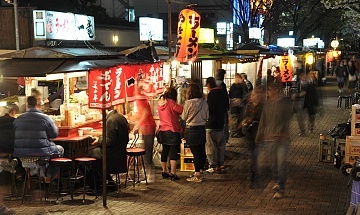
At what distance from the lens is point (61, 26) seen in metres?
13.5

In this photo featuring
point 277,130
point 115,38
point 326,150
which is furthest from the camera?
point 115,38

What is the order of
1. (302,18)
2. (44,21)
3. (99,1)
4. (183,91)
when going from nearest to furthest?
(44,21) → (183,91) → (99,1) → (302,18)

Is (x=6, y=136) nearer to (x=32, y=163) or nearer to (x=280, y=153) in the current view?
(x=32, y=163)

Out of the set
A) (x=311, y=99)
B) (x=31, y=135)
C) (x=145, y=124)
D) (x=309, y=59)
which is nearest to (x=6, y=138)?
(x=31, y=135)

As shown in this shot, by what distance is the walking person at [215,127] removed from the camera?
38.7 ft

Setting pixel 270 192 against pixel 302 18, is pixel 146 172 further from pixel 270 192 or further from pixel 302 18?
pixel 302 18

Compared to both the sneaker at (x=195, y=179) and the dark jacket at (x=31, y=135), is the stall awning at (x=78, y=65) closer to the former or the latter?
the dark jacket at (x=31, y=135)

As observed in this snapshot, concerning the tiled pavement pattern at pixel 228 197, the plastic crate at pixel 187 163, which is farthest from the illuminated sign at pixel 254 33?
the plastic crate at pixel 187 163

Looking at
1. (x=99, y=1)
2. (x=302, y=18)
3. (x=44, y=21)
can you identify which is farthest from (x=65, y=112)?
(x=302, y=18)

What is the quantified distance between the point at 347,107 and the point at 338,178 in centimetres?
1390

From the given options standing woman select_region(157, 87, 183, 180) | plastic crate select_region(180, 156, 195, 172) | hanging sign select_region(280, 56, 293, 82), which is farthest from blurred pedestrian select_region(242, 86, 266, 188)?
hanging sign select_region(280, 56, 293, 82)

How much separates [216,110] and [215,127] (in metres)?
0.40

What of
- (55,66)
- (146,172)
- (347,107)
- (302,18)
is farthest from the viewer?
(302,18)

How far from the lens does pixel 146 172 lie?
37.2 feet
